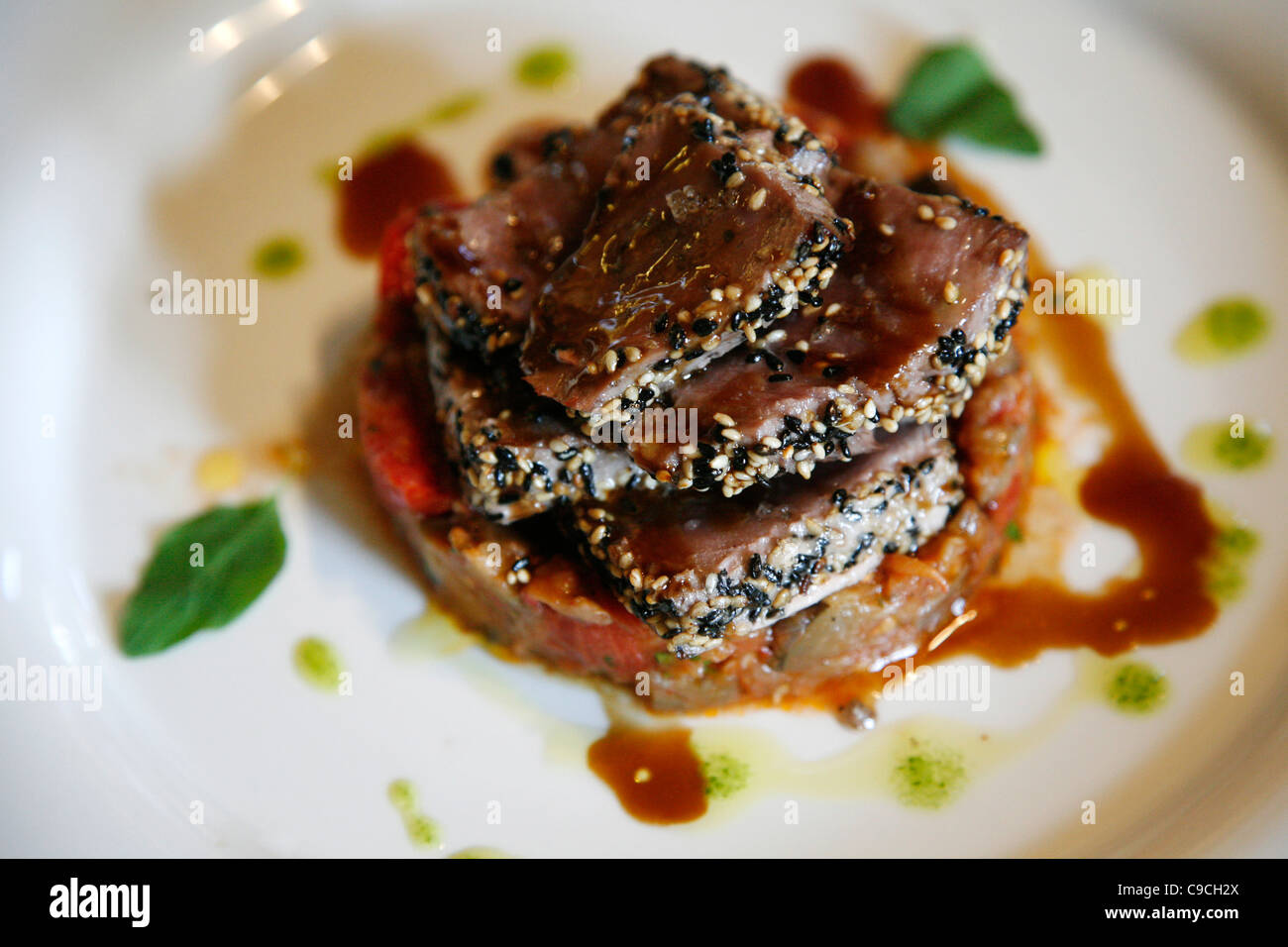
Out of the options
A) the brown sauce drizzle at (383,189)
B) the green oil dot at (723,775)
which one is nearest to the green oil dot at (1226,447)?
the green oil dot at (723,775)

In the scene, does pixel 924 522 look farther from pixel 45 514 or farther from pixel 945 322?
pixel 45 514

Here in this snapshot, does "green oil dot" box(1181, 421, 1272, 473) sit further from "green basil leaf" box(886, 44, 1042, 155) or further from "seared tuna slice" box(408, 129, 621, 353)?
"seared tuna slice" box(408, 129, 621, 353)

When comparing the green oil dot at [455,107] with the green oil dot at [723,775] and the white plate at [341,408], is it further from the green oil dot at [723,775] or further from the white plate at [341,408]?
the green oil dot at [723,775]

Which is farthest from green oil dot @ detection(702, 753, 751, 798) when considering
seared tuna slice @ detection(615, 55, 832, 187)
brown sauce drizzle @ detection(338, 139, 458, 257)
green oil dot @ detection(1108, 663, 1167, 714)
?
brown sauce drizzle @ detection(338, 139, 458, 257)

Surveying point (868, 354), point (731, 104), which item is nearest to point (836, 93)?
point (731, 104)

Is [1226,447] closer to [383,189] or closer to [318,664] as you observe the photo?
[318,664]

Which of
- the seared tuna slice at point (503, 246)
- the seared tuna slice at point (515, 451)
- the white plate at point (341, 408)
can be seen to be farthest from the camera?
the white plate at point (341, 408)
